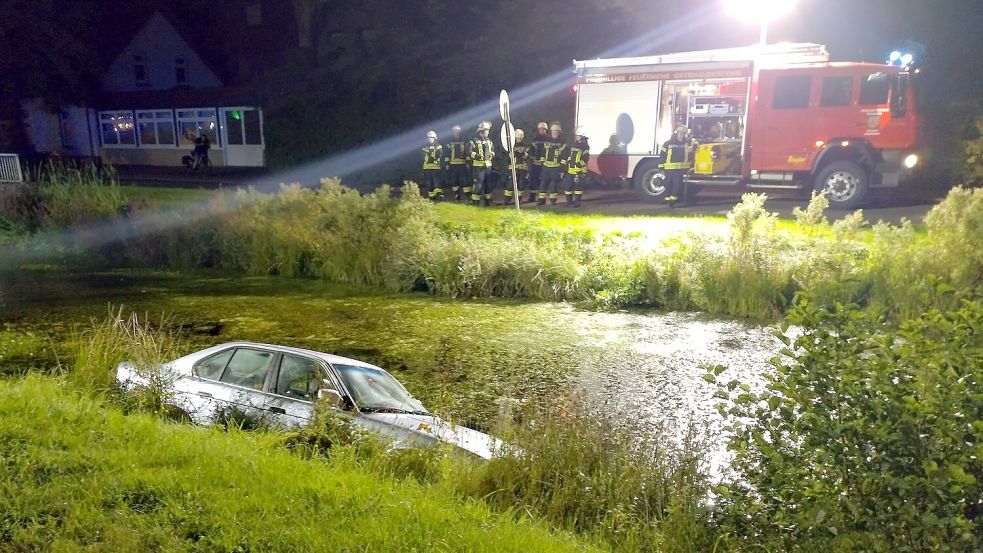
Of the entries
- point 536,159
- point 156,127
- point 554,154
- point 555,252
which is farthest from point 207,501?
point 156,127

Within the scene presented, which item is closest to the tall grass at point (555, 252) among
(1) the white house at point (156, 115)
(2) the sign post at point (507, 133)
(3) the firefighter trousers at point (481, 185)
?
(2) the sign post at point (507, 133)

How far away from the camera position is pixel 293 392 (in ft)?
19.2

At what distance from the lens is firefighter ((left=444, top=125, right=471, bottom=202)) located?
18.5 m

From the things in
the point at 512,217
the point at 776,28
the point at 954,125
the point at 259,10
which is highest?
the point at 259,10

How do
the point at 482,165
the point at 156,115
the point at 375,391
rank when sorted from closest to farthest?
the point at 375,391 < the point at 482,165 < the point at 156,115

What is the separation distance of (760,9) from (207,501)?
722 inches

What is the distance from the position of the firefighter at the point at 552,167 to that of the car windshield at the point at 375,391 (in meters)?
11.7

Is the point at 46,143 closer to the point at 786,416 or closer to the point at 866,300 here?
the point at 866,300

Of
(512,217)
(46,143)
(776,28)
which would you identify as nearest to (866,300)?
(512,217)

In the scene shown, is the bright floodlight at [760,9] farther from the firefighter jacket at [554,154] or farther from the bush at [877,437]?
the bush at [877,437]

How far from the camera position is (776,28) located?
24125 mm

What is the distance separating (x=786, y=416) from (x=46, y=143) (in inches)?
1814

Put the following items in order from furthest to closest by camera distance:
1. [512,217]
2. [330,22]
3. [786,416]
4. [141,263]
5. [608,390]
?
[330,22] < [141,263] < [512,217] < [608,390] < [786,416]

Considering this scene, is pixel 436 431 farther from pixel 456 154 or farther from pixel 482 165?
pixel 456 154
